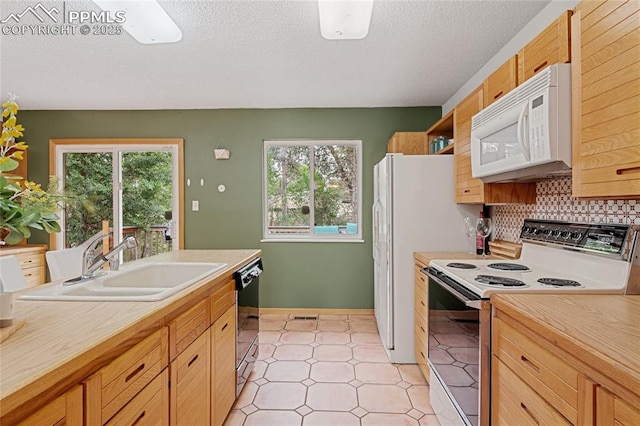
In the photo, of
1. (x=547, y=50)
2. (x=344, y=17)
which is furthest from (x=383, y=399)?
(x=344, y=17)

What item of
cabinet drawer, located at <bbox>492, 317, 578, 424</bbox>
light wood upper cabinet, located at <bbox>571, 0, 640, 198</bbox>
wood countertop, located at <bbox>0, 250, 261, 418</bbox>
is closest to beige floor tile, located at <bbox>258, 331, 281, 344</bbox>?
wood countertop, located at <bbox>0, 250, 261, 418</bbox>

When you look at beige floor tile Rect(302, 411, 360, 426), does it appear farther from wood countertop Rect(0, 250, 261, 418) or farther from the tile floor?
wood countertop Rect(0, 250, 261, 418)

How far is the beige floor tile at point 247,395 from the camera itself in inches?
83.7

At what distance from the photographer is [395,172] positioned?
104 inches

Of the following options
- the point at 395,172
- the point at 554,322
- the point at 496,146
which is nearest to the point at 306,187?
the point at 395,172

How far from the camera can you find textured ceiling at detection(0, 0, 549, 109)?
204 cm

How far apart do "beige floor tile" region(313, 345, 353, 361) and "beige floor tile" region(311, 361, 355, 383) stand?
0.29ft

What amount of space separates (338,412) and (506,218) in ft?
6.11

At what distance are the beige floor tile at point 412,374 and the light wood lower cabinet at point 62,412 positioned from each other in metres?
2.15

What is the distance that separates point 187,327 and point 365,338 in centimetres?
219

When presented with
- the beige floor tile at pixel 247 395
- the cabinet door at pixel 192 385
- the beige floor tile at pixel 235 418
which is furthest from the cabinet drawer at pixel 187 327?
the beige floor tile at pixel 247 395

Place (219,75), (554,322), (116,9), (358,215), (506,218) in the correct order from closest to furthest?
(554,322)
(116,9)
(506,218)
(219,75)
(358,215)

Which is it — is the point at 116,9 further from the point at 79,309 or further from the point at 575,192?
the point at 575,192

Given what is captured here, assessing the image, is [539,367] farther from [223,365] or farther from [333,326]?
[333,326]
